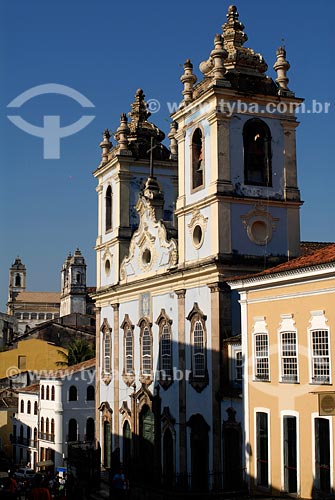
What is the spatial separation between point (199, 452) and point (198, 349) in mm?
3723

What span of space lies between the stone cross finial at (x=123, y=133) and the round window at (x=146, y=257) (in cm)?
633

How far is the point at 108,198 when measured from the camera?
4138cm

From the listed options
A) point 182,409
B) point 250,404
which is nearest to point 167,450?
point 182,409

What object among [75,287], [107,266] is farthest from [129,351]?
[75,287]

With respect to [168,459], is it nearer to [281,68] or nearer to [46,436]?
[281,68]

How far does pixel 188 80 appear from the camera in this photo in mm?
32094

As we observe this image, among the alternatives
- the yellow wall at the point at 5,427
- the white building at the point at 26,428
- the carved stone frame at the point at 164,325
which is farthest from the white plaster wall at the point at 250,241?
the yellow wall at the point at 5,427

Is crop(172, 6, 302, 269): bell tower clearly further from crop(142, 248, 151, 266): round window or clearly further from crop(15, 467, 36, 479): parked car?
crop(15, 467, 36, 479): parked car

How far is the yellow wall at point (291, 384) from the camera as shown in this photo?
2114 centimetres

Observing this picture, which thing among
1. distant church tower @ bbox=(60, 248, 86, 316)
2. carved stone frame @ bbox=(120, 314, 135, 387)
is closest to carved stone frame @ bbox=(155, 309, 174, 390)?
carved stone frame @ bbox=(120, 314, 135, 387)

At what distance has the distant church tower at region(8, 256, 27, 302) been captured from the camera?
158 m

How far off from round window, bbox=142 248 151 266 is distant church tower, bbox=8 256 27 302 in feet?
406

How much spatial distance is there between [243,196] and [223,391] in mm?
7101

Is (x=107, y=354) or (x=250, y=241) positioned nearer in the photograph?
(x=250, y=241)
